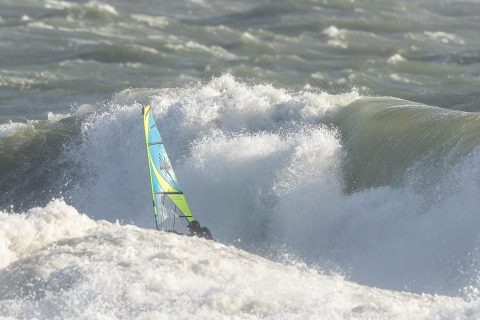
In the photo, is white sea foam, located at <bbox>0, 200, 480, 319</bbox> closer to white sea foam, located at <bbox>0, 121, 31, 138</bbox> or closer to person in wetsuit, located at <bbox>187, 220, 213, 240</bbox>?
person in wetsuit, located at <bbox>187, 220, 213, 240</bbox>

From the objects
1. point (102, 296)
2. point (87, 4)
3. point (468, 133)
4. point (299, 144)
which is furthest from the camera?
point (87, 4)

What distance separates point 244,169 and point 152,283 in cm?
806


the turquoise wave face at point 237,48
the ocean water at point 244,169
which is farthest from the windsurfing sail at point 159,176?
the turquoise wave face at point 237,48

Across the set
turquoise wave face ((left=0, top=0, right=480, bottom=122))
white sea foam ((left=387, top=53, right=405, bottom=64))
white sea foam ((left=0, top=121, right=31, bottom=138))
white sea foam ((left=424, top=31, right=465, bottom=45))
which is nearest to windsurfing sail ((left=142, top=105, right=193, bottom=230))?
white sea foam ((left=0, top=121, right=31, bottom=138))

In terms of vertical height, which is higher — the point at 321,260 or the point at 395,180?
the point at 395,180

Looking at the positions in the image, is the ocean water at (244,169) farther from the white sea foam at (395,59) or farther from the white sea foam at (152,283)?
the white sea foam at (395,59)

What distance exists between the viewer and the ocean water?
1185 cm

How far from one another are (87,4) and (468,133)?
2585 centimetres

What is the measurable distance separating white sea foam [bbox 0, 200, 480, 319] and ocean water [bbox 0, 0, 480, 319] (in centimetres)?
3

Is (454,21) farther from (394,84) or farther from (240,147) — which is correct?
(240,147)

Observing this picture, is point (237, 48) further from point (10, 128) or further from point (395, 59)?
point (10, 128)

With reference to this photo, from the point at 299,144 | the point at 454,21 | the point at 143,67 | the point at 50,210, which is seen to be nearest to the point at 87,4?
the point at 143,67

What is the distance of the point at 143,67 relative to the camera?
109 feet

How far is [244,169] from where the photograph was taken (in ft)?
64.5
